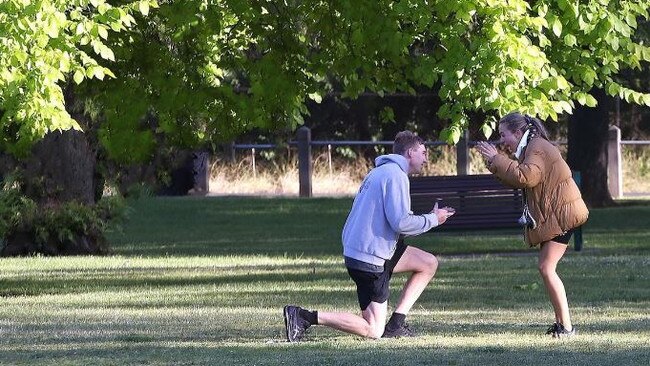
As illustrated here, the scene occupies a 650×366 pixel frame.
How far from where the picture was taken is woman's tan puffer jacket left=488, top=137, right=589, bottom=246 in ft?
38.4

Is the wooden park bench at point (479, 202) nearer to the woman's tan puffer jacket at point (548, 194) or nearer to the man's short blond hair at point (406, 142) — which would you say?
the woman's tan puffer jacket at point (548, 194)

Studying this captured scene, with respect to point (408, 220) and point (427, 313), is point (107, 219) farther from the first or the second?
point (408, 220)

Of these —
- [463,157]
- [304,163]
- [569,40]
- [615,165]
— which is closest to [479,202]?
[569,40]

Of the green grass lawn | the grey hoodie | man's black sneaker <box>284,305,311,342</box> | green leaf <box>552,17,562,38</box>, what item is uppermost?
green leaf <box>552,17,562,38</box>

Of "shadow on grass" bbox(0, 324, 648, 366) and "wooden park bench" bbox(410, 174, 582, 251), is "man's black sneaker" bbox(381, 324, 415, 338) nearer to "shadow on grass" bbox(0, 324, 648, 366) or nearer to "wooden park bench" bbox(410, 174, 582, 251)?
"shadow on grass" bbox(0, 324, 648, 366)

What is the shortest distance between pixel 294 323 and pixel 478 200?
11341mm

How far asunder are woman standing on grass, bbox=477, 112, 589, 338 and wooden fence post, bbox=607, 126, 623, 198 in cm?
2615

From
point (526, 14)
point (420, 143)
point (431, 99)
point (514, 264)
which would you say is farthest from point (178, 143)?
point (431, 99)

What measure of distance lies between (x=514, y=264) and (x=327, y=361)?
32.9 ft

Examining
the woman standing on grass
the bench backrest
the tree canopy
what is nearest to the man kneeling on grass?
the woman standing on grass

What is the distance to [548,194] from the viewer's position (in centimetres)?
1179

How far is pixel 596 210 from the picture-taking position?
32.1 meters

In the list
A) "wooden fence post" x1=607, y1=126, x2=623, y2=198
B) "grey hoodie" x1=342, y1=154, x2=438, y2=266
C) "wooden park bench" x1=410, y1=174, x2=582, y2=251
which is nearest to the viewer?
"grey hoodie" x1=342, y1=154, x2=438, y2=266

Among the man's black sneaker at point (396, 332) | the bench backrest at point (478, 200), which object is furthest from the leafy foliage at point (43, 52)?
the bench backrest at point (478, 200)
